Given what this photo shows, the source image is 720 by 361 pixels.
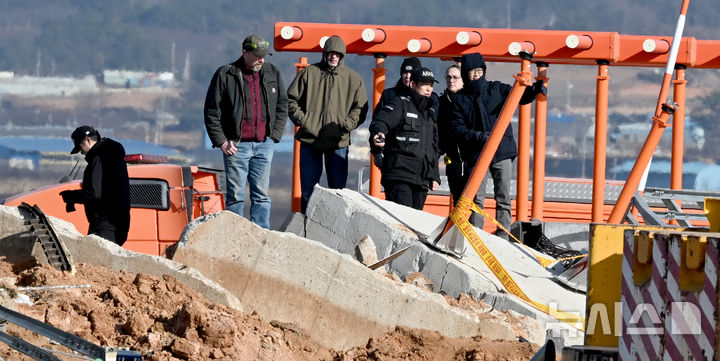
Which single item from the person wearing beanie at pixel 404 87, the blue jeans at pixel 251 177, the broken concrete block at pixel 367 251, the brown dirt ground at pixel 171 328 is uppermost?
the person wearing beanie at pixel 404 87

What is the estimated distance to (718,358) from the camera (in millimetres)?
6496

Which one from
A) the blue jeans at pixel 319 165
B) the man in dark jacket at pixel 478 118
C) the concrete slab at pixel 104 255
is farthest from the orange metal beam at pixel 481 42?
the concrete slab at pixel 104 255

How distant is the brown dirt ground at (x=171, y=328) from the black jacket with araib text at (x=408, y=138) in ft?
10.3

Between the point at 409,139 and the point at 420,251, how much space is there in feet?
4.72

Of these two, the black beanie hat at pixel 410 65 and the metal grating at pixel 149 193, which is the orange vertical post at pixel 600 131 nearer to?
the black beanie hat at pixel 410 65

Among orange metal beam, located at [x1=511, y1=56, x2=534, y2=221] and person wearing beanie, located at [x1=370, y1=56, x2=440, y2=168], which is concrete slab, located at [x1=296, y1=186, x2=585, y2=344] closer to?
person wearing beanie, located at [x1=370, y1=56, x2=440, y2=168]

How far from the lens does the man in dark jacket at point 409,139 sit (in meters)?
12.4

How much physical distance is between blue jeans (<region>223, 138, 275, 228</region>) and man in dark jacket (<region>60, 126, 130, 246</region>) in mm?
959

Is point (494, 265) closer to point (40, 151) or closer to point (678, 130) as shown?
point (678, 130)

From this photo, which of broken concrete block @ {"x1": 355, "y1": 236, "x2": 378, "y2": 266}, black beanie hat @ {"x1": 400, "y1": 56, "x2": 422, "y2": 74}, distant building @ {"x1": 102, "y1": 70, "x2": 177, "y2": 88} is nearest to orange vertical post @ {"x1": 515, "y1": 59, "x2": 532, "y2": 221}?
Result: black beanie hat @ {"x1": 400, "y1": 56, "x2": 422, "y2": 74}

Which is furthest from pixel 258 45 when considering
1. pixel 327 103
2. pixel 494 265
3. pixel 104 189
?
pixel 494 265

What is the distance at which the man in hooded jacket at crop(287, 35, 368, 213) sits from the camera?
42.2 ft

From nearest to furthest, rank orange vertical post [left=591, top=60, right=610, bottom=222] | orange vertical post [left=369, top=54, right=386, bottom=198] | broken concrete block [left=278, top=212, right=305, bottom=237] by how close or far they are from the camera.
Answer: broken concrete block [left=278, top=212, right=305, bottom=237] < orange vertical post [left=369, top=54, right=386, bottom=198] < orange vertical post [left=591, top=60, right=610, bottom=222]

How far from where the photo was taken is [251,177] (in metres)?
12.3
